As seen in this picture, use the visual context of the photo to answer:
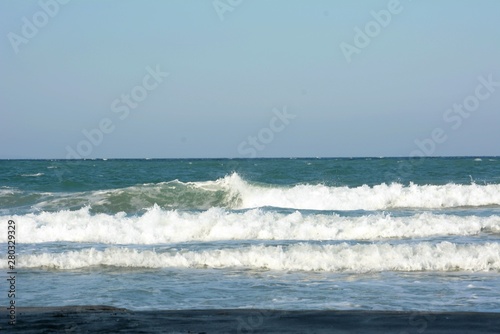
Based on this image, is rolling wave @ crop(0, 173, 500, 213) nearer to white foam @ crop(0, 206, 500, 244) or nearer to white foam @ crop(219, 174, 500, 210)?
white foam @ crop(219, 174, 500, 210)

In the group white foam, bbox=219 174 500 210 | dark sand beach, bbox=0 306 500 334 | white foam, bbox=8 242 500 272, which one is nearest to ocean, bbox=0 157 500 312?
white foam, bbox=8 242 500 272

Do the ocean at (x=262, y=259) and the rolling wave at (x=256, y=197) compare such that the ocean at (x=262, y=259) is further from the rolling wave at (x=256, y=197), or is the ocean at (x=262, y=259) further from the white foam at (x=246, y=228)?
the rolling wave at (x=256, y=197)

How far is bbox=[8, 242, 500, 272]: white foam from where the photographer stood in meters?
12.6

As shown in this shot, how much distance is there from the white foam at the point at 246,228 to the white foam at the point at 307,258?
10.8 ft

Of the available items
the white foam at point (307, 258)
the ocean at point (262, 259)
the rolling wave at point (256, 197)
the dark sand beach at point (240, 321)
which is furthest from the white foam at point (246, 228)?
the dark sand beach at point (240, 321)

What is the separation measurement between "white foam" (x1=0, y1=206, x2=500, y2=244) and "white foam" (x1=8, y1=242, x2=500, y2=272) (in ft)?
10.8

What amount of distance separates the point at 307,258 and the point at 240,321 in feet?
16.7

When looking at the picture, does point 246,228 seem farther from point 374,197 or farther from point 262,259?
point 374,197

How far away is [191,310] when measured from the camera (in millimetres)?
8914

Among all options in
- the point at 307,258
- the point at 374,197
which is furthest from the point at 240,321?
the point at 374,197

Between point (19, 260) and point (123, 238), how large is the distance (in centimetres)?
397

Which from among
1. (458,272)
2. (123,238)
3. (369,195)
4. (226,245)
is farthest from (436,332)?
(369,195)

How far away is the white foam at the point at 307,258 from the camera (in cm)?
1262

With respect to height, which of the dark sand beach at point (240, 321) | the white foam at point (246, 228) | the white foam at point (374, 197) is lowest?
the dark sand beach at point (240, 321)
